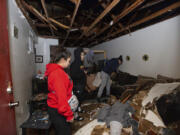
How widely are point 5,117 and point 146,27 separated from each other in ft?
12.2

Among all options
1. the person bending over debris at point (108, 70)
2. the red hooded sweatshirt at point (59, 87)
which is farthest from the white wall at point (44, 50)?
the red hooded sweatshirt at point (59, 87)

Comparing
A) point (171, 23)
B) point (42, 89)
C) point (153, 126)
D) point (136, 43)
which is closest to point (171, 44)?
point (171, 23)

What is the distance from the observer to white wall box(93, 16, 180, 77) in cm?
222

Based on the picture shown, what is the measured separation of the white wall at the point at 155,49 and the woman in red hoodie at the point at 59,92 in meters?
2.60

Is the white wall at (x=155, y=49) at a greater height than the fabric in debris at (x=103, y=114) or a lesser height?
greater

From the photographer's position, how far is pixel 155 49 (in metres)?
2.67

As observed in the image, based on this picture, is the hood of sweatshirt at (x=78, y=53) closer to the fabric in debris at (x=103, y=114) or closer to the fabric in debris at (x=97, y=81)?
the fabric in debris at (x=103, y=114)

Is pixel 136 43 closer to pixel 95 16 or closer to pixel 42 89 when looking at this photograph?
pixel 95 16

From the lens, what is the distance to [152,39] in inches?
108

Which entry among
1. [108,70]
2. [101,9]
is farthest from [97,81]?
[101,9]

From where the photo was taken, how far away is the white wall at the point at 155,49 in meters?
2.22

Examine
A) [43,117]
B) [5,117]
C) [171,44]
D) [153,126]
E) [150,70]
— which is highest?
[171,44]

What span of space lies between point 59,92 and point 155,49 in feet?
9.57

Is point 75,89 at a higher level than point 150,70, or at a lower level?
lower
